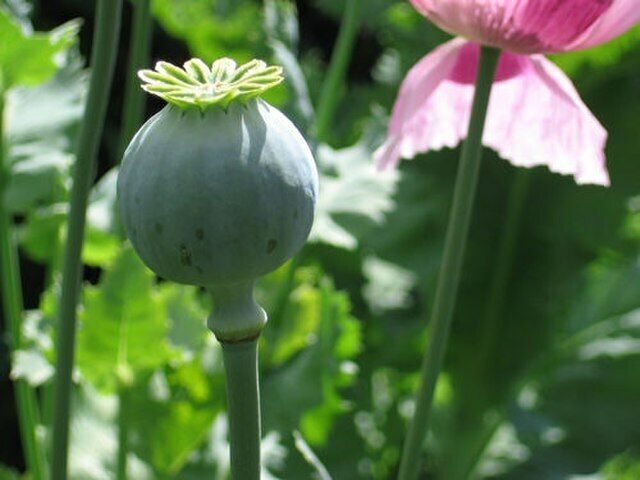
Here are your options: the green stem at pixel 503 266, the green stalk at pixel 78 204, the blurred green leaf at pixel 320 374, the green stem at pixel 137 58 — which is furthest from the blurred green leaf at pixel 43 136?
the green stem at pixel 503 266

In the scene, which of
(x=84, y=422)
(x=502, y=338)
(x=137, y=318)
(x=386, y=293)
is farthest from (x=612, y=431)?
(x=137, y=318)

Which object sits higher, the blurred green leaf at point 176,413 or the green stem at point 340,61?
the green stem at point 340,61

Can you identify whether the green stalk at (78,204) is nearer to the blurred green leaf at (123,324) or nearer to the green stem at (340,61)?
the blurred green leaf at (123,324)

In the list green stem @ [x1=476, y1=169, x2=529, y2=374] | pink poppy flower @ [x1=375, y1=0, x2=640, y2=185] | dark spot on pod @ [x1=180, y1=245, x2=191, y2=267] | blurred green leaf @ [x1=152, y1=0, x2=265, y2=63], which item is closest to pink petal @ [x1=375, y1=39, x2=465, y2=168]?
pink poppy flower @ [x1=375, y1=0, x2=640, y2=185]

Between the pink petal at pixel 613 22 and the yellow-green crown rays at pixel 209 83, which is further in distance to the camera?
the pink petal at pixel 613 22

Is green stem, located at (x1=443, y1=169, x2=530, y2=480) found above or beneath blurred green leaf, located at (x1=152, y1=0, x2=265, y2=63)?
beneath

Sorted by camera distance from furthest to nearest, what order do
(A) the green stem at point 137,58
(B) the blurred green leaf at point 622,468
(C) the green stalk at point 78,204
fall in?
1. (B) the blurred green leaf at point 622,468
2. (A) the green stem at point 137,58
3. (C) the green stalk at point 78,204

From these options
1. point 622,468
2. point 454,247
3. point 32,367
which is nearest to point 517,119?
point 454,247

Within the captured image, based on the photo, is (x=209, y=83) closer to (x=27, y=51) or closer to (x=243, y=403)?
(x=243, y=403)

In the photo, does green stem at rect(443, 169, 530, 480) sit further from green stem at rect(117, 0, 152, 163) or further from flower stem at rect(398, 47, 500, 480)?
flower stem at rect(398, 47, 500, 480)
